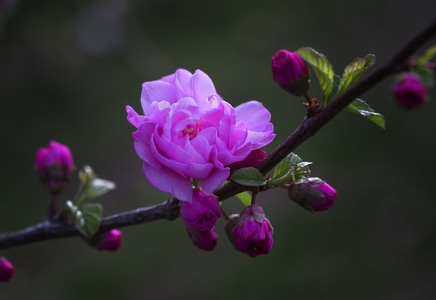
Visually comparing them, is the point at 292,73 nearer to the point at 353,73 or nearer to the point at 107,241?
the point at 353,73

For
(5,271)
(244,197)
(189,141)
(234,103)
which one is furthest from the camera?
(234,103)

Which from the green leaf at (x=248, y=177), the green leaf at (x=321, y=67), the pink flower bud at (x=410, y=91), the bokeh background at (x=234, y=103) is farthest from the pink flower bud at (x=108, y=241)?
the bokeh background at (x=234, y=103)

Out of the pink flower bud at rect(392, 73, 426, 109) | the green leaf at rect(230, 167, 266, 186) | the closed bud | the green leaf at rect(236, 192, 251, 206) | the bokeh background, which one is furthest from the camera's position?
the bokeh background

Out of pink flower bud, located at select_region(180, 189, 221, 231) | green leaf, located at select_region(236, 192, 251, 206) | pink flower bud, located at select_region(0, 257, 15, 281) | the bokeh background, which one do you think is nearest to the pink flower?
pink flower bud, located at select_region(180, 189, 221, 231)

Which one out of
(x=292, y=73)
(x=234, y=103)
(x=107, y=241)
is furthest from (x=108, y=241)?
(x=234, y=103)

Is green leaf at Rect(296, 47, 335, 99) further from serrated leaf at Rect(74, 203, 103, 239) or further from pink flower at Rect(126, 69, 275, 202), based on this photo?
serrated leaf at Rect(74, 203, 103, 239)

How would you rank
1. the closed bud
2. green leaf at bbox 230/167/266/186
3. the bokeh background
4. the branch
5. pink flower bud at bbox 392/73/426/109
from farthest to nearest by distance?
the bokeh background < pink flower bud at bbox 392/73/426/109 < the closed bud < green leaf at bbox 230/167/266/186 < the branch

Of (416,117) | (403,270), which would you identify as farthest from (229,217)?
(416,117)

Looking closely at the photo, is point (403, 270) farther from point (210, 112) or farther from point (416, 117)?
point (210, 112)
